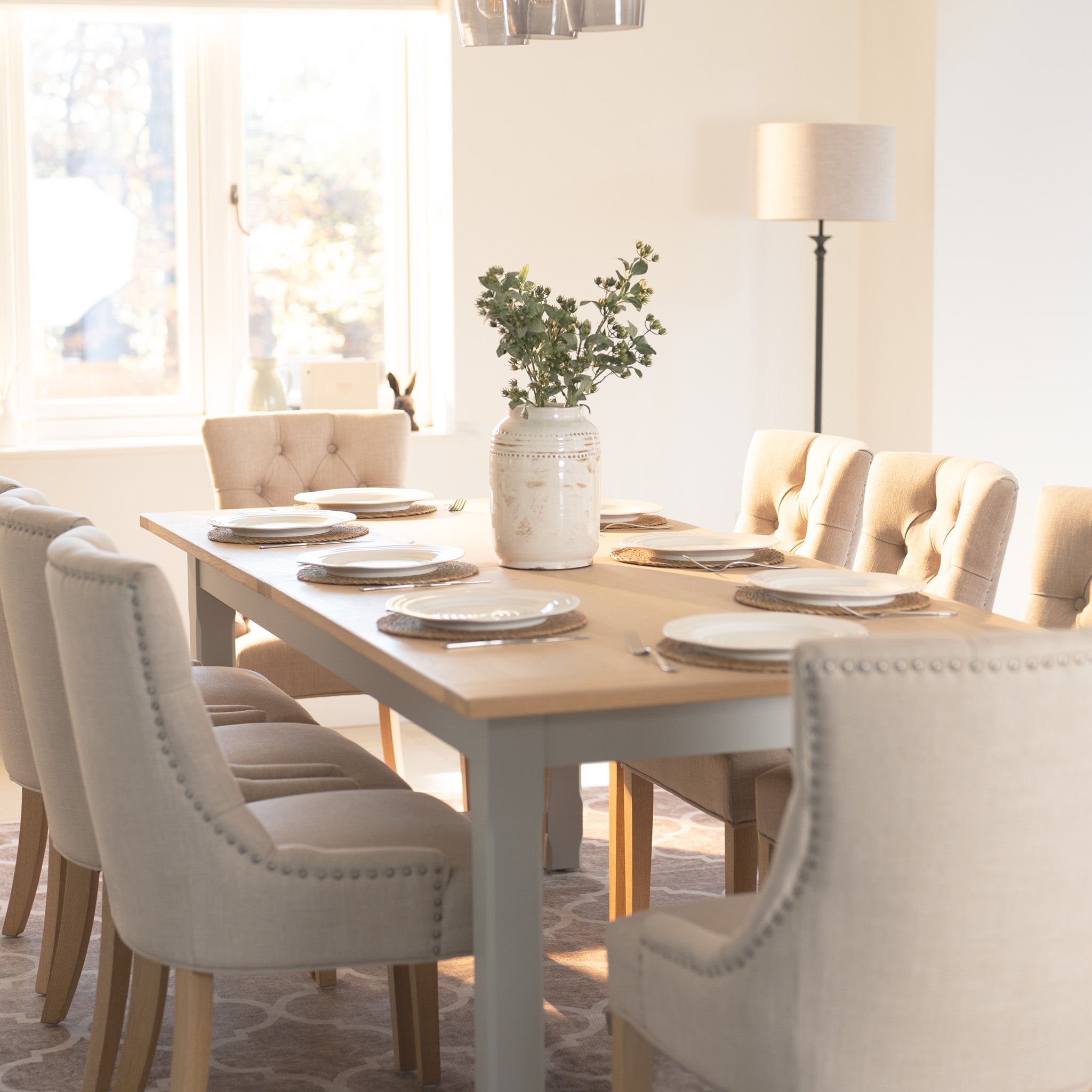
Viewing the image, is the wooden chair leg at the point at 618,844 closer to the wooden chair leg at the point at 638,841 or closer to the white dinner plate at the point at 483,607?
the wooden chair leg at the point at 638,841

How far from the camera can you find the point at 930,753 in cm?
125

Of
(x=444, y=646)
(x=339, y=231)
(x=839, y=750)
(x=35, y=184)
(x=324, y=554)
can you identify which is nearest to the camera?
(x=839, y=750)

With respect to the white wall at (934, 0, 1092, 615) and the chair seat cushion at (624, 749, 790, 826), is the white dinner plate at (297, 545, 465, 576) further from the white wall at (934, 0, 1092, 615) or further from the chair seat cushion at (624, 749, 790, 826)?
the white wall at (934, 0, 1092, 615)

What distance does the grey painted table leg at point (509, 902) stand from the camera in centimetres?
161

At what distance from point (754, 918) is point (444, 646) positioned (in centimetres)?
61

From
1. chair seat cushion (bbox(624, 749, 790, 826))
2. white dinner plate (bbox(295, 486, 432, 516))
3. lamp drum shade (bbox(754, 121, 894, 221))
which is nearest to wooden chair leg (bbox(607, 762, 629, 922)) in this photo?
chair seat cushion (bbox(624, 749, 790, 826))

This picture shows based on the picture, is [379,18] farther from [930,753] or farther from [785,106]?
[930,753]

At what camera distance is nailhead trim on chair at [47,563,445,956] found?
1.64 metres

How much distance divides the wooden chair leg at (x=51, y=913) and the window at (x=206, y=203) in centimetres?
227

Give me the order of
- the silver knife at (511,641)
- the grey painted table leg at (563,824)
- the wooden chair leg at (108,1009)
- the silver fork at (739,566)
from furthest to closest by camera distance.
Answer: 1. the grey painted table leg at (563,824)
2. the silver fork at (739,566)
3. the wooden chair leg at (108,1009)
4. the silver knife at (511,641)

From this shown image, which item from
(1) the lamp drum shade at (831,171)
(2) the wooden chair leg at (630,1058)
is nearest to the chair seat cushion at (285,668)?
(2) the wooden chair leg at (630,1058)

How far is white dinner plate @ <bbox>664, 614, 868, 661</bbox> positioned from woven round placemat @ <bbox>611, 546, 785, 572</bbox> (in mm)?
534

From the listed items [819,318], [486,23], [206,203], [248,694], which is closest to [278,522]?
[248,694]

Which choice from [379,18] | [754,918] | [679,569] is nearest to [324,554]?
[679,569]
